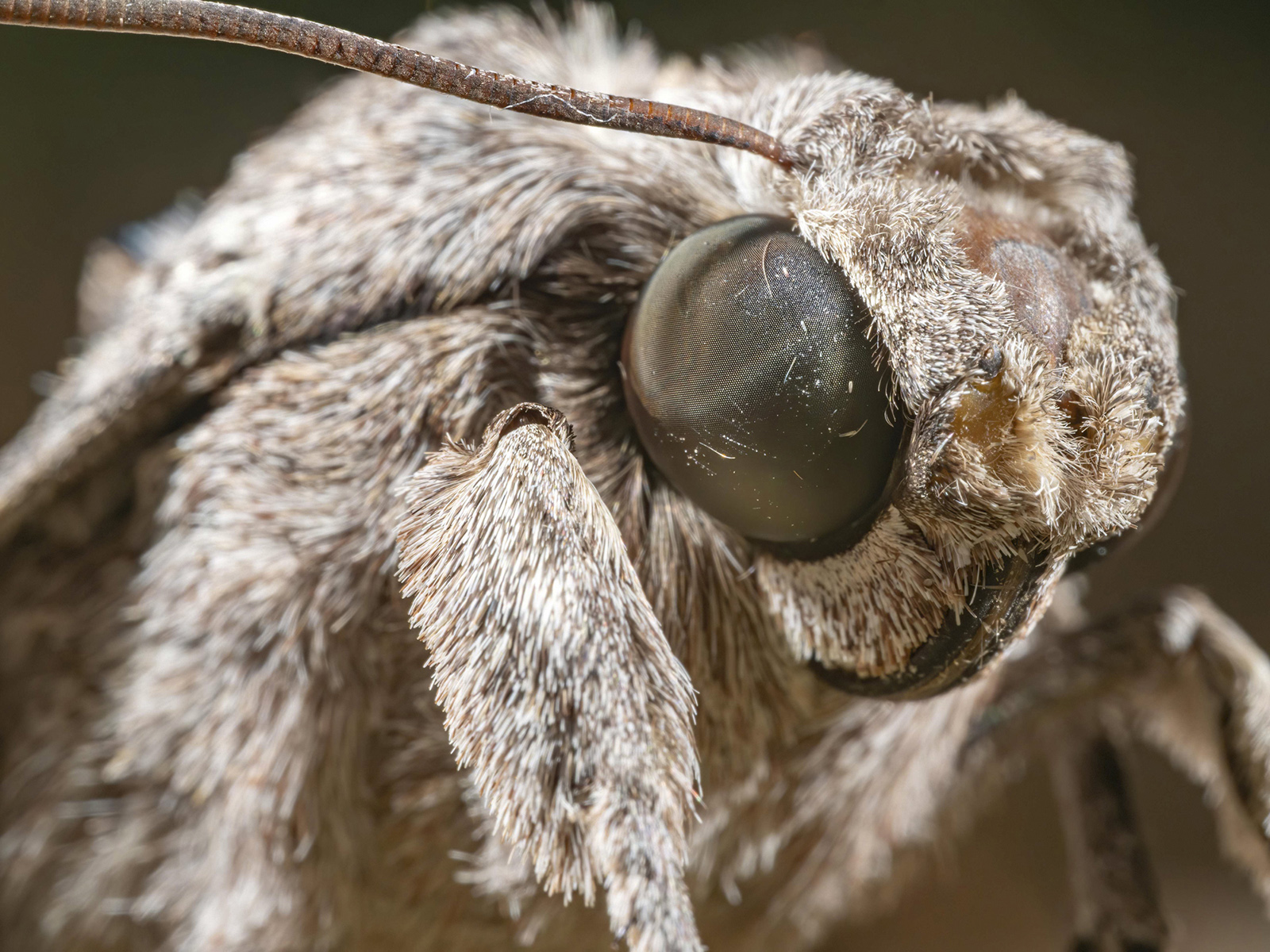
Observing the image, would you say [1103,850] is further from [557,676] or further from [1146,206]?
[1146,206]

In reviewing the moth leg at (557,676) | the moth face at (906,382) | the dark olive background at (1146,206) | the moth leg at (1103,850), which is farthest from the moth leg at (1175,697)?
the moth leg at (557,676)

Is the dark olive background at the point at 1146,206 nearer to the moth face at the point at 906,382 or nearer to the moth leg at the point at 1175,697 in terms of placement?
the moth leg at the point at 1175,697

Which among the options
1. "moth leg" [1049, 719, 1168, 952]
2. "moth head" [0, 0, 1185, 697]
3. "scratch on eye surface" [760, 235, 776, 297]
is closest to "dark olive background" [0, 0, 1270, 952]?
"moth leg" [1049, 719, 1168, 952]

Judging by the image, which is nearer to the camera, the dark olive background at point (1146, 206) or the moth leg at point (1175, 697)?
the moth leg at point (1175, 697)

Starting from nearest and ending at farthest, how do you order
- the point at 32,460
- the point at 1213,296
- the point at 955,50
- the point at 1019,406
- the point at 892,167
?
the point at 1019,406, the point at 892,167, the point at 32,460, the point at 1213,296, the point at 955,50

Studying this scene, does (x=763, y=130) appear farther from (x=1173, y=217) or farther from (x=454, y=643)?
(x=1173, y=217)

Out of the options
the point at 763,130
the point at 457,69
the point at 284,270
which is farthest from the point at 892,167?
the point at 284,270
